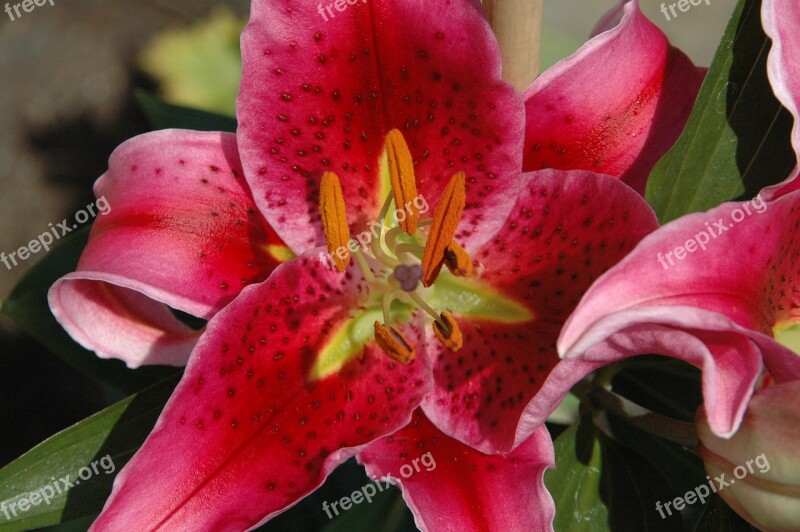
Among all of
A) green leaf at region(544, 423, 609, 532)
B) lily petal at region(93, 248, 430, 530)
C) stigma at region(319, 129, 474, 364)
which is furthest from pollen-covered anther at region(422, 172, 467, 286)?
green leaf at region(544, 423, 609, 532)

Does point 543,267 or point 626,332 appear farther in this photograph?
point 543,267

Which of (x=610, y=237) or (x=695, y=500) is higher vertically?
(x=610, y=237)

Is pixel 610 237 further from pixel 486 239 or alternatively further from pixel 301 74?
pixel 301 74

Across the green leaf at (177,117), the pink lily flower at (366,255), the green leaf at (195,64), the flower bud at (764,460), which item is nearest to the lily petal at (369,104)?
the pink lily flower at (366,255)

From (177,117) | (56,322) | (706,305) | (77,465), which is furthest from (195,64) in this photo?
(706,305)

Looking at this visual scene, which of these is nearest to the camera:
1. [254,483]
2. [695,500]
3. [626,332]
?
[626,332]

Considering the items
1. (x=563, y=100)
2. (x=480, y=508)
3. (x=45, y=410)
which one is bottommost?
(x=45, y=410)

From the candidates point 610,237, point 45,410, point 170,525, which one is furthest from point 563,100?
point 45,410

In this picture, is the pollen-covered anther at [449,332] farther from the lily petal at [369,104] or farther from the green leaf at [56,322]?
the green leaf at [56,322]
